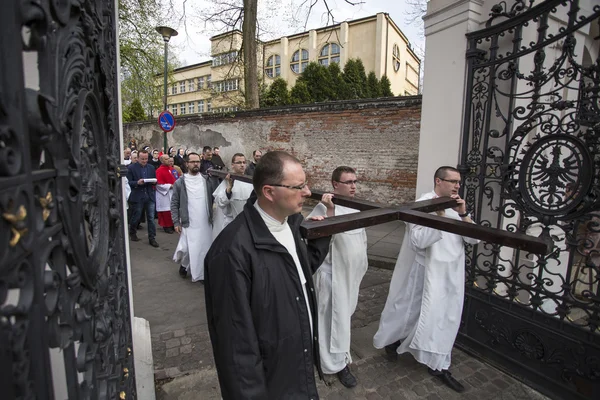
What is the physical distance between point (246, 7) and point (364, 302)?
12718mm

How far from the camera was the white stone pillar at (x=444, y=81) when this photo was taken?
3.77 meters

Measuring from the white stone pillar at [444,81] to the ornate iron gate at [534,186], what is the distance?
0.14 m

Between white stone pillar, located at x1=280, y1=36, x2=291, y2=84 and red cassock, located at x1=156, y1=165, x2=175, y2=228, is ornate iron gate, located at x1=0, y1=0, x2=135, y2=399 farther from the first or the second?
white stone pillar, located at x1=280, y1=36, x2=291, y2=84

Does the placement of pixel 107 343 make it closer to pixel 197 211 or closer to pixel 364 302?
pixel 364 302

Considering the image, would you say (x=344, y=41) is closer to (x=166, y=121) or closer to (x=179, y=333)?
(x=166, y=121)

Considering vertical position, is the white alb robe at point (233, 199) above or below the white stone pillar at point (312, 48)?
below

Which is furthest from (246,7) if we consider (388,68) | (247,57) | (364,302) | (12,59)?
(388,68)

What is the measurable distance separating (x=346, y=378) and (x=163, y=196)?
657 centimetres

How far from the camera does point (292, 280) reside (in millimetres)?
1820

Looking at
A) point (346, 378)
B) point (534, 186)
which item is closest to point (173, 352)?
point (346, 378)

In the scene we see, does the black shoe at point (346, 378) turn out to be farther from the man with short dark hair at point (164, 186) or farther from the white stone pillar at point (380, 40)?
the white stone pillar at point (380, 40)

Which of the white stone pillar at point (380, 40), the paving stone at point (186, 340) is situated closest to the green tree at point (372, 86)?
the white stone pillar at point (380, 40)

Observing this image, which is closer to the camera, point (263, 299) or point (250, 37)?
point (263, 299)

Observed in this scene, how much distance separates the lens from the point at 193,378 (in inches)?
120
